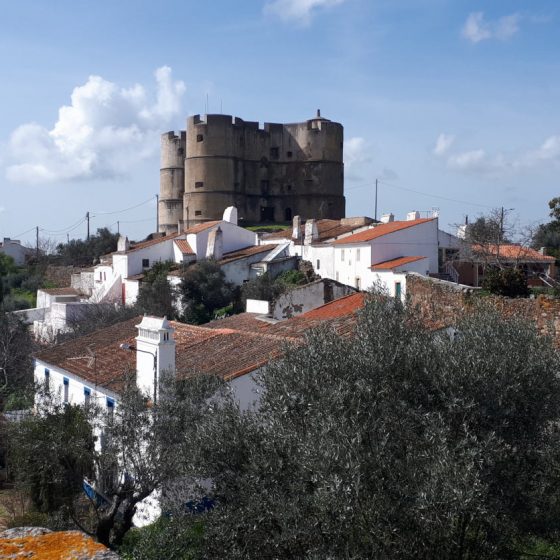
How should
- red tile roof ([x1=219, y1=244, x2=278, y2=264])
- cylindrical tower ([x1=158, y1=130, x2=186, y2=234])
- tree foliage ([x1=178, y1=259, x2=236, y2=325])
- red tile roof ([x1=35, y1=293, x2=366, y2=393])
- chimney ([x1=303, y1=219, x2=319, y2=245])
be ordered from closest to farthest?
red tile roof ([x1=35, y1=293, x2=366, y2=393]) < tree foliage ([x1=178, y1=259, x2=236, y2=325]) < red tile roof ([x1=219, y1=244, x2=278, y2=264]) < chimney ([x1=303, y1=219, x2=319, y2=245]) < cylindrical tower ([x1=158, y1=130, x2=186, y2=234])

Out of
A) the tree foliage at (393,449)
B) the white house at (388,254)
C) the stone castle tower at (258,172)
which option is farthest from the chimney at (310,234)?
the tree foliage at (393,449)

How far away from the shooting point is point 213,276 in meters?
41.1

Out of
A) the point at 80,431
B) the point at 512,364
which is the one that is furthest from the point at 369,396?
the point at 80,431

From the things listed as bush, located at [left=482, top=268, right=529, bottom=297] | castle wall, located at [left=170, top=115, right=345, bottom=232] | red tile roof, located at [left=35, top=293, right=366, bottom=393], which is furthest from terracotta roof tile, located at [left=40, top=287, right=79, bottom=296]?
bush, located at [left=482, top=268, right=529, bottom=297]

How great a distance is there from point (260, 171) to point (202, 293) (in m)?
28.1

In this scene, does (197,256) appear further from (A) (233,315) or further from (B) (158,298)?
(A) (233,315)

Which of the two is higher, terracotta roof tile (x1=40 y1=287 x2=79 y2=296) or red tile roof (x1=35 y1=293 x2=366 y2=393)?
red tile roof (x1=35 y1=293 x2=366 y2=393)

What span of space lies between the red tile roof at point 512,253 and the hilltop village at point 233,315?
15cm

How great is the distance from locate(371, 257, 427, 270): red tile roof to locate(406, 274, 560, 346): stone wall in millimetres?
4102

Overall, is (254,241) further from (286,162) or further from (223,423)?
(223,423)

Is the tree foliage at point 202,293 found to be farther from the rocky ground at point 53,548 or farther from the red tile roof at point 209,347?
the rocky ground at point 53,548

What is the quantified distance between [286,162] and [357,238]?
3125 cm

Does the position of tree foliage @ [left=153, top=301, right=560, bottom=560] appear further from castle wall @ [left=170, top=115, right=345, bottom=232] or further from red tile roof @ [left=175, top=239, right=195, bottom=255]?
castle wall @ [left=170, top=115, right=345, bottom=232]

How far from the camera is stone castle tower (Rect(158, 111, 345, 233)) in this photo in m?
64.2
